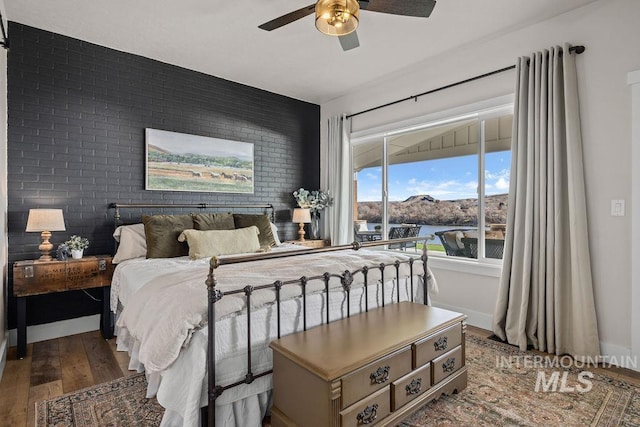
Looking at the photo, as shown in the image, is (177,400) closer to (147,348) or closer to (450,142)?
(147,348)

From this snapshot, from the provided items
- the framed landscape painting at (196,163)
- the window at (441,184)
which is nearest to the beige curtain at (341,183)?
the window at (441,184)

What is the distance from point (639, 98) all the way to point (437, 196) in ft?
6.24

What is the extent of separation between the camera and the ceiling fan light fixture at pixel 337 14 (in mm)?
1946

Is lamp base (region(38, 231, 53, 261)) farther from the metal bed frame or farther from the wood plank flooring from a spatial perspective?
the metal bed frame

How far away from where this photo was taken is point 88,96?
340 cm

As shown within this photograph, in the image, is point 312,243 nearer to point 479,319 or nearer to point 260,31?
point 479,319

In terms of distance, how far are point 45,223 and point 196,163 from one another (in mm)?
1602

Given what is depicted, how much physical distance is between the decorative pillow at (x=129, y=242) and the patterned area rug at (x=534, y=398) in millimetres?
2625

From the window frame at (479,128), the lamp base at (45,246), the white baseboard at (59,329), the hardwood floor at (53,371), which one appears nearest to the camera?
the hardwood floor at (53,371)

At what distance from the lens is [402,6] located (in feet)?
7.11

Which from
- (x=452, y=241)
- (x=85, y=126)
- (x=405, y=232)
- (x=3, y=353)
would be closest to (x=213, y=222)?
(x=85, y=126)

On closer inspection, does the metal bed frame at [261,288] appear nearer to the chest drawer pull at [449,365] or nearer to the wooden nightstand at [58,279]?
the chest drawer pull at [449,365]

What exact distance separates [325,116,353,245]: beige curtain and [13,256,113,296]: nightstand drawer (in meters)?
2.74

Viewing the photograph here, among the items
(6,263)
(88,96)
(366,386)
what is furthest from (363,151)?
(6,263)
